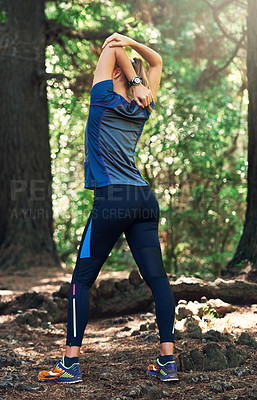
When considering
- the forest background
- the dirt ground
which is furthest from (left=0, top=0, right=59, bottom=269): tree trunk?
the dirt ground

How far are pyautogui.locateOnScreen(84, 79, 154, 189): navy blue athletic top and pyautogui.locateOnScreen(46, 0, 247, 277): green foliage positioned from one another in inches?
197

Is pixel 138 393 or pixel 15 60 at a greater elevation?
pixel 15 60

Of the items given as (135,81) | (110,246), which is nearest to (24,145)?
(135,81)

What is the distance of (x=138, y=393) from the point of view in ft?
9.16

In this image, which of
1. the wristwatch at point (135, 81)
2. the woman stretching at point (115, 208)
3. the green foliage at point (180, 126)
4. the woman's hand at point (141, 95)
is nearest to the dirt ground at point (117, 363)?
the woman stretching at point (115, 208)

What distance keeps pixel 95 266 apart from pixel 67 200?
35.6 ft

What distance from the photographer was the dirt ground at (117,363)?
2.85m

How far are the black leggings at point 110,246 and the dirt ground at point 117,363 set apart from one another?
0.30m

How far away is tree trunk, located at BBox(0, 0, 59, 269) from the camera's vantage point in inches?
339

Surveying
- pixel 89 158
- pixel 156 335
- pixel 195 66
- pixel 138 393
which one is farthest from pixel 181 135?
pixel 138 393

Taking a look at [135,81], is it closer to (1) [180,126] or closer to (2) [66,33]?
(1) [180,126]

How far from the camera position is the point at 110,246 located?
3139 mm

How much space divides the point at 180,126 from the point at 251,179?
3114 mm

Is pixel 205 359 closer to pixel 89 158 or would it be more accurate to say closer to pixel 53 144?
pixel 89 158
